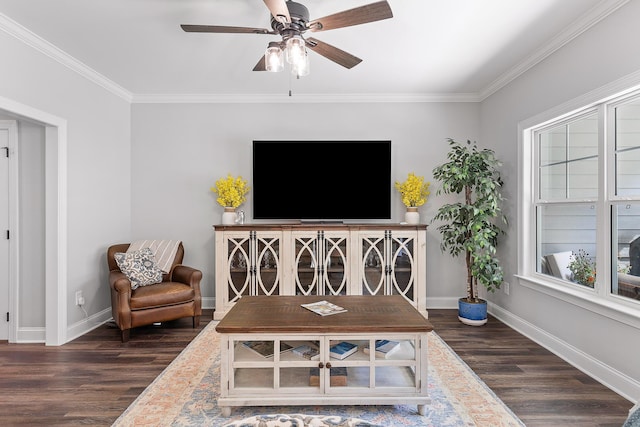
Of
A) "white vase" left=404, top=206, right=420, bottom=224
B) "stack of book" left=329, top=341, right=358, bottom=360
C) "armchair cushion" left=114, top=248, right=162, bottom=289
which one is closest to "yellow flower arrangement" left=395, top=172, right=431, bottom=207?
"white vase" left=404, top=206, right=420, bottom=224

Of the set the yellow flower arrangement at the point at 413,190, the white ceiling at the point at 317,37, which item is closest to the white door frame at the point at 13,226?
the white ceiling at the point at 317,37

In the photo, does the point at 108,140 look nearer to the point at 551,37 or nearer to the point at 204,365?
the point at 204,365

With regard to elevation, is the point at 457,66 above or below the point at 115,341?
above

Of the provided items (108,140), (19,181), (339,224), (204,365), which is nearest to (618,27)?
(339,224)

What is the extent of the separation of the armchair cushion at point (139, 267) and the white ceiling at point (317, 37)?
1.82m

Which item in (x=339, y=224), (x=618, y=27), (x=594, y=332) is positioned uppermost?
(x=618, y=27)

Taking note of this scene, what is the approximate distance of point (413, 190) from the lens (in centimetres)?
386

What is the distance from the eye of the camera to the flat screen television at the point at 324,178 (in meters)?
3.96

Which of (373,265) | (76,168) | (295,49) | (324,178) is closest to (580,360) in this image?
(373,265)

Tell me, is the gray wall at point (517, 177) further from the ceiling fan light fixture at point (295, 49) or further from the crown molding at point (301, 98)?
the ceiling fan light fixture at point (295, 49)

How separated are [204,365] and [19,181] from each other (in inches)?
94.3

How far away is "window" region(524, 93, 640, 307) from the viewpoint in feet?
7.52

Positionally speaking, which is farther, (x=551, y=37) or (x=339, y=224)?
(x=339, y=224)

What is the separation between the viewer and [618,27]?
87.8 inches
